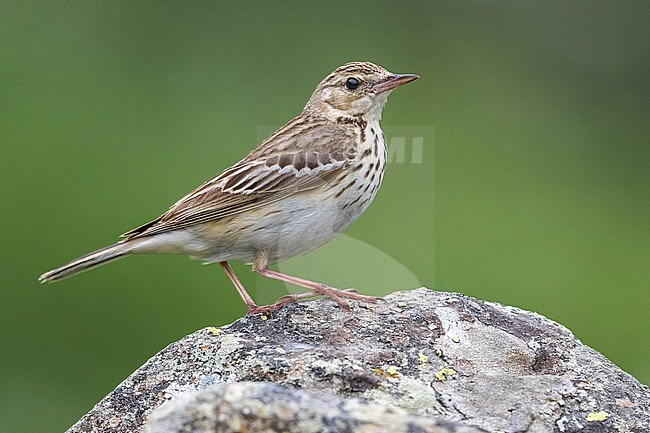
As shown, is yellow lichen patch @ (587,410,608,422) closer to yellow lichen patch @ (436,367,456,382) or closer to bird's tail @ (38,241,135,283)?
yellow lichen patch @ (436,367,456,382)

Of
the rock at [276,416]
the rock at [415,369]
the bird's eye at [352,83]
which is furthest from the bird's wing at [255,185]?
the rock at [276,416]

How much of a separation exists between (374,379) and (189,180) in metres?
6.25

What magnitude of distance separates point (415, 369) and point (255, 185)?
2.02 meters

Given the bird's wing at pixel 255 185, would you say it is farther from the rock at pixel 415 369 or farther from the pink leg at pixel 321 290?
the rock at pixel 415 369

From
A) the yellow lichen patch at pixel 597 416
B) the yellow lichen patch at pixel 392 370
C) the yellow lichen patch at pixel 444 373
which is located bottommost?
the yellow lichen patch at pixel 597 416

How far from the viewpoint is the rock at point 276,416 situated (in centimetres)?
350

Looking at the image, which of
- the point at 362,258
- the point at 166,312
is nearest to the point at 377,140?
the point at 362,258

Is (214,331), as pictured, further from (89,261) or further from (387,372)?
(89,261)

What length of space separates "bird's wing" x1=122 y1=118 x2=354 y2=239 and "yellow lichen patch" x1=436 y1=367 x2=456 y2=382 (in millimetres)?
1822

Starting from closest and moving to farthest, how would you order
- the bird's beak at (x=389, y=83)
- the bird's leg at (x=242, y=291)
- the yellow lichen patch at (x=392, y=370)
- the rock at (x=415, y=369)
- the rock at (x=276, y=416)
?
the rock at (x=276, y=416)
the rock at (x=415, y=369)
the yellow lichen patch at (x=392, y=370)
the bird's leg at (x=242, y=291)
the bird's beak at (x=389, y=83)

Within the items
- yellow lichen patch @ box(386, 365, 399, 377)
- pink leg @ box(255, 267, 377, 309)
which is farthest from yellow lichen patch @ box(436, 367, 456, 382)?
pink leg @ box(255, 267, 377, 309)

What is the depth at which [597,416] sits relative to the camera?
472 cm

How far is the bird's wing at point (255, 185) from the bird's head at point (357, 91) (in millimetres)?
433

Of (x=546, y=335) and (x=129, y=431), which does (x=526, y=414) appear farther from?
(x=129, y=431)
